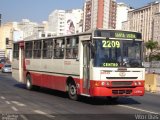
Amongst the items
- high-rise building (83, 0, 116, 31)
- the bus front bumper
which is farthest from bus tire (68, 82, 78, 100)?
high-rise building (83, 0, 116, 31)

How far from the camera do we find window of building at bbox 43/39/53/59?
1916 centimetres

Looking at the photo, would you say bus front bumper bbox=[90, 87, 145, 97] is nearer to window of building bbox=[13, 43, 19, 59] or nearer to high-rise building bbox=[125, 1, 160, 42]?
window of building bbox=[13, 43, 19, 59]

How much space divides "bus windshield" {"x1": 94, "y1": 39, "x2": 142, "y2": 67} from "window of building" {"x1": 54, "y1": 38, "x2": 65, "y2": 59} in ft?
10.9

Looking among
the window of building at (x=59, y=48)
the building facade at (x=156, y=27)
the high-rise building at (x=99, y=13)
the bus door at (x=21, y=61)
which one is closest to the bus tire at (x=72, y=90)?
the window of building at (x=59, y=48)

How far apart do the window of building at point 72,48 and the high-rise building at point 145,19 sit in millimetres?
130154

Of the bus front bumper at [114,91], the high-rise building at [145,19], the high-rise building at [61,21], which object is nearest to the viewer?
the bus front bumper at [114,91]

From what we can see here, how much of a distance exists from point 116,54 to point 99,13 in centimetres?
9983

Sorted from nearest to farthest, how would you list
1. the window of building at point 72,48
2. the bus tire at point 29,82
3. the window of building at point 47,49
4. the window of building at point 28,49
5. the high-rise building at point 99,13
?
the window of building at point 72,48, the window of building at point 47,49, the window of building at point 28,49, the bus tire at point 29,82, the high-rise building at point 99,13

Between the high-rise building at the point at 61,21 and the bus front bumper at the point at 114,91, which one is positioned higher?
the high-rise building at the point at 61,21

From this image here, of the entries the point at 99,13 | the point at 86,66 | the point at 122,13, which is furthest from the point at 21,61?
the point at 122,13

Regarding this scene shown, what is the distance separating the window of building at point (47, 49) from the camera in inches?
754

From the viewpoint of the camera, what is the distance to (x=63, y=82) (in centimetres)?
1769

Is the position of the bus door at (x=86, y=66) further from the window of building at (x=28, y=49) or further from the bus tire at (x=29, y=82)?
the bus tire at (x=29, y=82)

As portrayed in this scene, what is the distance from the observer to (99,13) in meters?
114
